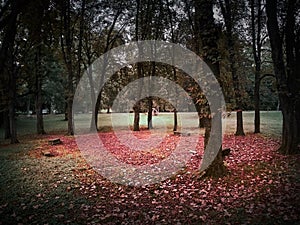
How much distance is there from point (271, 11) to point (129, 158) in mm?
7345

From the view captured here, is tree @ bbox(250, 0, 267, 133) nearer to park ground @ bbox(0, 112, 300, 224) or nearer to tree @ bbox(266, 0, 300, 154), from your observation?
tree @ bbox(266, 0, 300, 154)

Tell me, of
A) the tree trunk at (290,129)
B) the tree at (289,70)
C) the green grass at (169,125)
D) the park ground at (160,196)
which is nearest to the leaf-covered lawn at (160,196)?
the park ground at (160,196)

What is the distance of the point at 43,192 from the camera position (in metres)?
6.54

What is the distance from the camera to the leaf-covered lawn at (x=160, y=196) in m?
4.92

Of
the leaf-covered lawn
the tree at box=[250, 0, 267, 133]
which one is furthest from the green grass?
the leaf-covered lawn

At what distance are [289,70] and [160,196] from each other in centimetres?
695

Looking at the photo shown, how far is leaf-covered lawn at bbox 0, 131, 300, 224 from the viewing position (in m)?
4.92

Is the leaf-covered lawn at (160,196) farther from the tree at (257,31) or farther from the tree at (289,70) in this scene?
the tree at (257,31)

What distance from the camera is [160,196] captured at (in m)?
6.10

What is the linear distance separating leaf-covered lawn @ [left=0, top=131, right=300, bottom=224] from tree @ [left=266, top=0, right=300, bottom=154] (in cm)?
88

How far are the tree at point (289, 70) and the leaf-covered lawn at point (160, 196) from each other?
2.87ft

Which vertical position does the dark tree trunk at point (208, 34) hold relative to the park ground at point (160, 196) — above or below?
above

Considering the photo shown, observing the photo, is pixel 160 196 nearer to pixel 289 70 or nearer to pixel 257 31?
pixel 289 70

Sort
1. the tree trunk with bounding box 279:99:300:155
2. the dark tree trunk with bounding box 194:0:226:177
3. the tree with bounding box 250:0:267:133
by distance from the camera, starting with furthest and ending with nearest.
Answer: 1. the tree with bounding box 250:0:267:133
2. the tree trunk with bounding box 279:99:300:155
3. the dark tree trunk with bounding box 194:0:226:177
